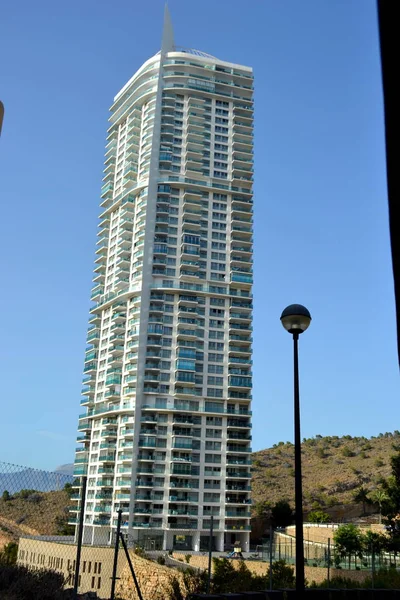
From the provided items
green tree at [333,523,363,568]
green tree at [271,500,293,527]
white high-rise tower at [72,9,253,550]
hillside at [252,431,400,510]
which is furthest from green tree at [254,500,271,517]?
green tree at [333,523,363,568]

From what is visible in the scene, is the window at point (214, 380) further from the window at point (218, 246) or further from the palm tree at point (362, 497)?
the palm tree at point (362, 497)

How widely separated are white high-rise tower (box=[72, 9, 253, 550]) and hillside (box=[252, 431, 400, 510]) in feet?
89.6

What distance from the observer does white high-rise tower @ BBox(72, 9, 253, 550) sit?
79.4 m

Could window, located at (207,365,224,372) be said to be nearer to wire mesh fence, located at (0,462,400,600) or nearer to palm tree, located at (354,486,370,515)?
wire mesh fence, located at (0,462,400,600)

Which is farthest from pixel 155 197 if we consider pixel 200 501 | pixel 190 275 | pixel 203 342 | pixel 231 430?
pixel 200 501

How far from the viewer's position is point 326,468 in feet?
403

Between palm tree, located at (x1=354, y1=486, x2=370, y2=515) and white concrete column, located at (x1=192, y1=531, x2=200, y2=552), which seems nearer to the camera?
white concrete column, located at (x1=192, y1=531, x2=200, y2=552)

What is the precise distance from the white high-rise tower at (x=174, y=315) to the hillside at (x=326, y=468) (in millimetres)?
27299

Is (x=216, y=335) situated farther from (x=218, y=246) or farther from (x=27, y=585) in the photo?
(x=27, y=585)

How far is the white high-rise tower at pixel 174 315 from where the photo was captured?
79.4 meters

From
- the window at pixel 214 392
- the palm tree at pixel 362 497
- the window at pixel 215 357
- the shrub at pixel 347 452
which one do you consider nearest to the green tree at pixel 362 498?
the palm tree at pixel 362 497

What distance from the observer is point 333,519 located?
311 ft

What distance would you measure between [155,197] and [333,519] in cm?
5476

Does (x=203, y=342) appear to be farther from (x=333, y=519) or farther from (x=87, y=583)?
(x=87, y=583)
